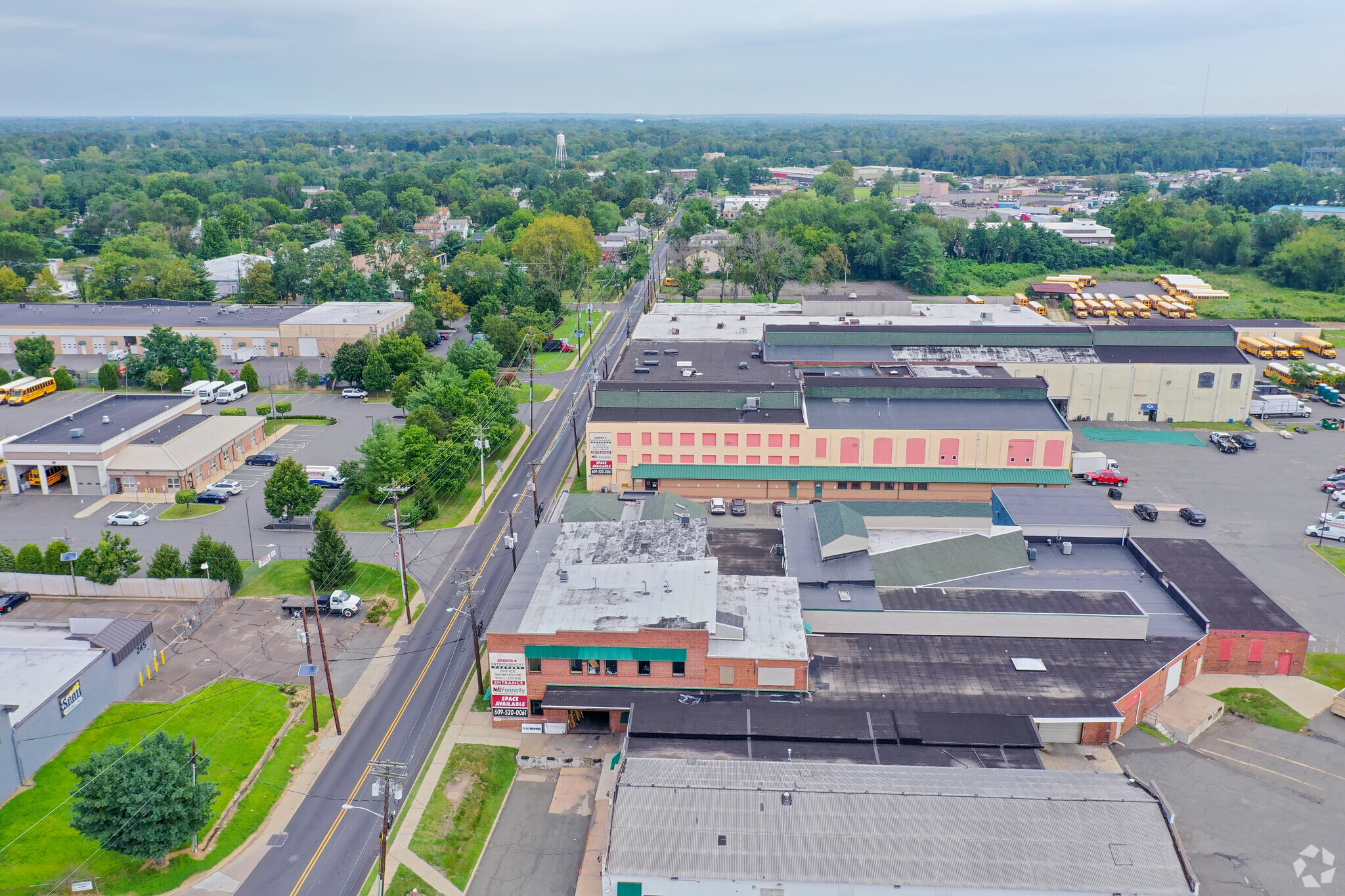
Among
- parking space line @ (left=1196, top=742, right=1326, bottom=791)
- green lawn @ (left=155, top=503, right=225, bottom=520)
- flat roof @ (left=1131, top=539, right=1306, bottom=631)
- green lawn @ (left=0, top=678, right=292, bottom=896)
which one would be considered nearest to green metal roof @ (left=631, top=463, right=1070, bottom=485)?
flat roof @ (left=1131, top=539, right=1306, bottom=631)

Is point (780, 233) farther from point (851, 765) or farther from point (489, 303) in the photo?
point (851, 765)

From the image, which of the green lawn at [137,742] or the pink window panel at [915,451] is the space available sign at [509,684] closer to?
the green lawn at [137,742]

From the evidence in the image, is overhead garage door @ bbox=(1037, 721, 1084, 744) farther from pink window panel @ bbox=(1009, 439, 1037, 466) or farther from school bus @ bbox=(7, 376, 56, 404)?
school bus @ bbox=(7, 376, 56, 404)

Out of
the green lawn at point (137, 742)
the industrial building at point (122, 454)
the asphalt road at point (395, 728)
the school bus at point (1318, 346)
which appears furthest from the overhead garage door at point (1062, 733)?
the school bus at point (1318, 346)

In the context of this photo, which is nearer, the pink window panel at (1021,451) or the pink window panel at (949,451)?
the pink window panel at (1021,451)

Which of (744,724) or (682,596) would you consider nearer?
(744,724)

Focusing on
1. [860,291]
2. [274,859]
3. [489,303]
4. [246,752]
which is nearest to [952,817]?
[274,859]
